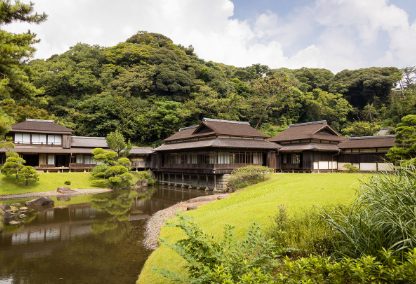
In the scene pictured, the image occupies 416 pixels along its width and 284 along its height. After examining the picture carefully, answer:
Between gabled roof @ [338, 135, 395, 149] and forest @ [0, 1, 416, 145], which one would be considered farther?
forest @ [0, 1, 416, 145]

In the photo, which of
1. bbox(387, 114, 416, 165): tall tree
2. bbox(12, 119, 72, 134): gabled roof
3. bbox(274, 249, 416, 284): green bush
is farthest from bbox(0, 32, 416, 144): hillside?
bbox(274, 249, 416, 284): green bush

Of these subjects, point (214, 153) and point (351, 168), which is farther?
point (351, 168)

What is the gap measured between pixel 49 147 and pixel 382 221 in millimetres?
45085

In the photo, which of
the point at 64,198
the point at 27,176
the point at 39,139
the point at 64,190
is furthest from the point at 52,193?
the point at 39,139

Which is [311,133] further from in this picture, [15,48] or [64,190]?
[15,48]

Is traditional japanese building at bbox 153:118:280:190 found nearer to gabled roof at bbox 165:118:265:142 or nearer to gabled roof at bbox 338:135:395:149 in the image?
gabled roof at bbox 165:118:265:142

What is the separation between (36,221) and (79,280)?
12147 mm

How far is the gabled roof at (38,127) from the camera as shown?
42.0 meters

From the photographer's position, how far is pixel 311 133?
39.8 meters

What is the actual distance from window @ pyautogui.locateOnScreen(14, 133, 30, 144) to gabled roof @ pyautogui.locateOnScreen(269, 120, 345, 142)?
32.9m

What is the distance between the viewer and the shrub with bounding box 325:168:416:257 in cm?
599

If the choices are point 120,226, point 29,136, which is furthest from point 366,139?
point 29,136

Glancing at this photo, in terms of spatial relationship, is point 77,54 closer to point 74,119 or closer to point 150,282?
point 74,119

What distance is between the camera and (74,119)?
58.2m
